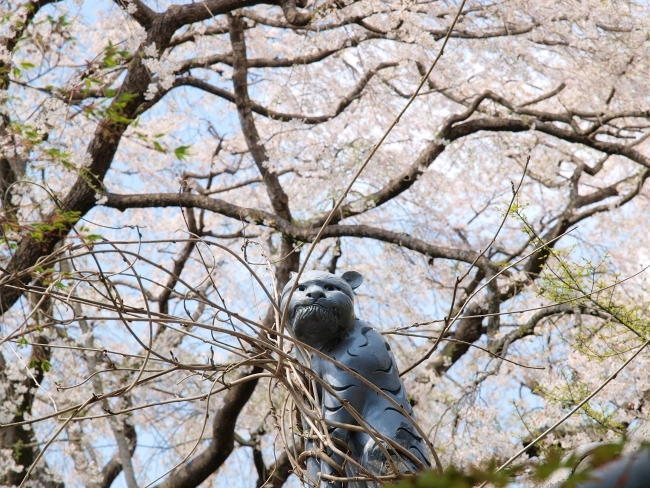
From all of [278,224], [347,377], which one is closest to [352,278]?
[347,377]

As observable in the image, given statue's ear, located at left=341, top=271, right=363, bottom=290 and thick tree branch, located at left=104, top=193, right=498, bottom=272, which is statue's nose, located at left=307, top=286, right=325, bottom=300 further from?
thick tree branch, located at left=104, top=193, right=498, bottom=272

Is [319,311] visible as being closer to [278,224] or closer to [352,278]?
[352,278]

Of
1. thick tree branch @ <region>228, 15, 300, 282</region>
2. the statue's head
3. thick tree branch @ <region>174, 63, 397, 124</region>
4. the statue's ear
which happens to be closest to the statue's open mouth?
the statue's head

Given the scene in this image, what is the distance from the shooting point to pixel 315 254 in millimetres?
9250

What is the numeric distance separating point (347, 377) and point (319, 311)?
23 centimetres

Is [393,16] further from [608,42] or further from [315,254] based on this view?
[315,254]

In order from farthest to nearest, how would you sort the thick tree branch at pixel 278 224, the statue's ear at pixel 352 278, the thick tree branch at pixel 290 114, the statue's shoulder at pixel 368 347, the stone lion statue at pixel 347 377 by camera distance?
the thick tree branch at pixel 290 114
the thick tree branch at pixel 278 224
the statue's ear at pixel 352 278
the statue's shoulder at pixel 368 347
the stone lion statue at pixel 347 377

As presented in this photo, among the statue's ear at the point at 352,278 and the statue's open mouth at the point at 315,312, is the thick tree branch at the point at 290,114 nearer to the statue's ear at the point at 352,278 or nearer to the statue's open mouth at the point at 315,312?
the statue's ear at the point at 352,278

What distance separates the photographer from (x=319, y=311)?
2.59 m

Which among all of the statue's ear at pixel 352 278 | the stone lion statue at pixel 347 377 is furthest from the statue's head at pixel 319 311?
the statue's ear at pixel 352 278

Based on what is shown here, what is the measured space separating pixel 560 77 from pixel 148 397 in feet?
18.2

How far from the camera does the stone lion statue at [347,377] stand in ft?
7.77

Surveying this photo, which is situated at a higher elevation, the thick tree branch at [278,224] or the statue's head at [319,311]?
the thick tree branch at [278,224]

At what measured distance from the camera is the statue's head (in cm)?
259
